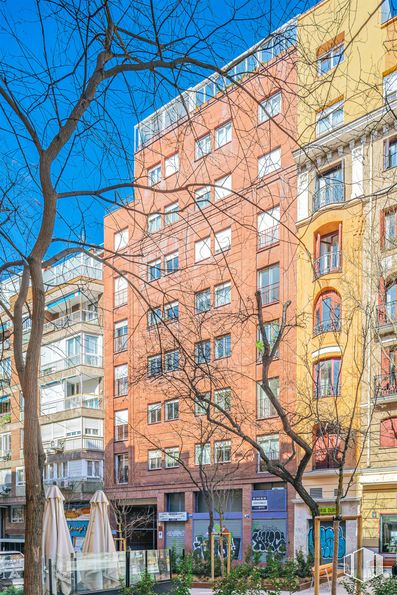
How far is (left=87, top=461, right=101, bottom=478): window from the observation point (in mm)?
41219

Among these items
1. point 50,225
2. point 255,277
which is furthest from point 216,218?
point 50,225

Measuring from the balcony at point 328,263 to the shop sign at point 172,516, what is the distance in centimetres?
1372

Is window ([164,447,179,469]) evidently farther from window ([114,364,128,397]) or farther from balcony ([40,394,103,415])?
balcony ([40,394,103,415])

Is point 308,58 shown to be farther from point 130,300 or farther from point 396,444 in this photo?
point 130,300

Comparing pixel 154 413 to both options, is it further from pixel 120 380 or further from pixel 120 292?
pixel 120 292

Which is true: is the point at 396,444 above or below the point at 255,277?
below

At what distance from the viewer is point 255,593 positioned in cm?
1057

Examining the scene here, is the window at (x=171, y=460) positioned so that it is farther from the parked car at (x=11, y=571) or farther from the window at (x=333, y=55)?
the window at (x=333, y=55)

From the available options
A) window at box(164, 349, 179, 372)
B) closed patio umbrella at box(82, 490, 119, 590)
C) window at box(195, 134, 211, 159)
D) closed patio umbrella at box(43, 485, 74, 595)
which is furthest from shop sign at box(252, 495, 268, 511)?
window at box(195, 134, 211, 159)

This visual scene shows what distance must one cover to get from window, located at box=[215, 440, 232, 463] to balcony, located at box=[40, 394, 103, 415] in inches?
415

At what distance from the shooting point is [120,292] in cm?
4122

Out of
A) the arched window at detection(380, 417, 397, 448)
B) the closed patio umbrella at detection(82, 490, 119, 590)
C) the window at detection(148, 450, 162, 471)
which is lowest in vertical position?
the window at detection(148, 450, 162, 471)

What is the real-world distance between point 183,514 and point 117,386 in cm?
880

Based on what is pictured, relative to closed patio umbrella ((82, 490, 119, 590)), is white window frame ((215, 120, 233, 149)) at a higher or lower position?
higher
